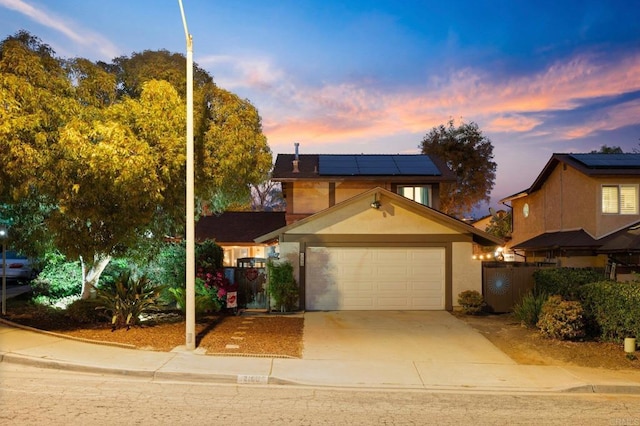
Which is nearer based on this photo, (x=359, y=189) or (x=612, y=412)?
(x=612, y=412)

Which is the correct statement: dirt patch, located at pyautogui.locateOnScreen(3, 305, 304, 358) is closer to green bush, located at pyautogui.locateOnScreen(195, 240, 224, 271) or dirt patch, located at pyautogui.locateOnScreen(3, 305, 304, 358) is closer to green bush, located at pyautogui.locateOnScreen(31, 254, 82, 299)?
green bush, located at pyautogui.locateOnScreen(195, 240, 224, 271)

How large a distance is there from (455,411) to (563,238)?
64.5 ft

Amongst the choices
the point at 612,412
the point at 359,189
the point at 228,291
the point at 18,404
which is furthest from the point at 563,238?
the point at 18,404

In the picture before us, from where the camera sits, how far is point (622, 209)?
2372cm

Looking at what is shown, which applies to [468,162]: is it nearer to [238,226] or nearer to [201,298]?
[238,226]

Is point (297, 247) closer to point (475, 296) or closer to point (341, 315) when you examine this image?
point (341, 315)

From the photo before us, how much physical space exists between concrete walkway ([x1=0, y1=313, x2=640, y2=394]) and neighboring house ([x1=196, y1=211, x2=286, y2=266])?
865 inches

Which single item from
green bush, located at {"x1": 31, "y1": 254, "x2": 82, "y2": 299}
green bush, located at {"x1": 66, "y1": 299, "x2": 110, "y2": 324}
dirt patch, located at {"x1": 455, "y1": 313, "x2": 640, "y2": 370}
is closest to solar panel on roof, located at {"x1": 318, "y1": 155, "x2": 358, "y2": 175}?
green bush, located at {"x1": 31, "y1": 254, "x2": 82, "y2": 299}

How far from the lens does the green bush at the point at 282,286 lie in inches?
701

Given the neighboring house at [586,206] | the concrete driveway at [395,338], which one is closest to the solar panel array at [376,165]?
the neighboring house at [586,206]

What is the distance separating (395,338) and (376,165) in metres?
13.3

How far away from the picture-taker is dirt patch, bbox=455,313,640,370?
1128 cm

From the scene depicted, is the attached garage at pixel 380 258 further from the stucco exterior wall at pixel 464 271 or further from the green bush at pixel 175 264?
the green bush at pixel 175 264

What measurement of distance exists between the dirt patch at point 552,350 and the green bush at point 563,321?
18 centimetres
